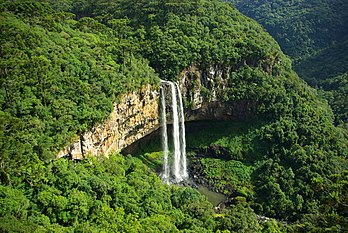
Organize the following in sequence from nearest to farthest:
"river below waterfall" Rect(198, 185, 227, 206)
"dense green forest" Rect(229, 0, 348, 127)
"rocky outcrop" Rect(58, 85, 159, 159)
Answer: "rocky outcrop" Rect(58, 85, 159, 159) → "river below waterfall" Rect(198, 185, 227, 206) → "dense green forest" Rect(229, 0, 348, 127)

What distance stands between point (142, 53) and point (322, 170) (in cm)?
1848

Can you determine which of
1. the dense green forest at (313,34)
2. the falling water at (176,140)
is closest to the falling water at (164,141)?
the falling water at (176,140)

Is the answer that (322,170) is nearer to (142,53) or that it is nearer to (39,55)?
(142,53)

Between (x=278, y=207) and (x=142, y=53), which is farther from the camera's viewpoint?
(x=142, y=53)

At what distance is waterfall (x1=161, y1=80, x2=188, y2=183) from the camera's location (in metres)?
32.6

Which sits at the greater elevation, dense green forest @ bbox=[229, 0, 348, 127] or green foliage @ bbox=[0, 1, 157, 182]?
dense green forest @ bbox=[229, 0, 348, 127]

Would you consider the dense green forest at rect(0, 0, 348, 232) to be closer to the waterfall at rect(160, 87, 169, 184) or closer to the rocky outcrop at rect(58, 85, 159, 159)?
the rocky outcrop at rect(58, 85, 159, 159)

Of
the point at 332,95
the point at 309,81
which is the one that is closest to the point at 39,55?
the point at 332,95

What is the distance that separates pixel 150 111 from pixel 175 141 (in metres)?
3.97

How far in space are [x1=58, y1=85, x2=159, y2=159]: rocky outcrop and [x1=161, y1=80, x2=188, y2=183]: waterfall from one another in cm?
98

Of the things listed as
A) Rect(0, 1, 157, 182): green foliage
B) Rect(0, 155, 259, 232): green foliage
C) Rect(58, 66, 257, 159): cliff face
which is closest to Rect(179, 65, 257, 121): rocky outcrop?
Rect(58, 66, 257, 159): cliff face

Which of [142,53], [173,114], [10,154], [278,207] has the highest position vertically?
[142,53]

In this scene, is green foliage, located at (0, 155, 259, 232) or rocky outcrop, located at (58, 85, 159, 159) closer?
green foliage, located at (0, 155, 259, 232)

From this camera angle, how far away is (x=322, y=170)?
1298 inches
